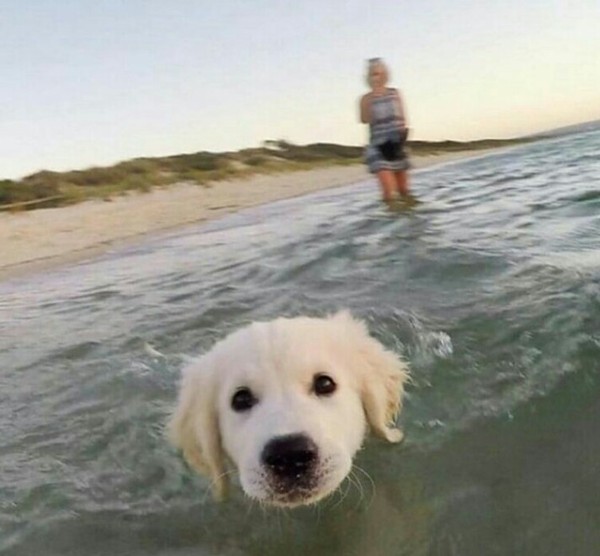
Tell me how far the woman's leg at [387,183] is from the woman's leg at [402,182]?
6 cm

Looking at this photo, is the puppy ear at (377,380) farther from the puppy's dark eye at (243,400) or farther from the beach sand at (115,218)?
the beach sand at (115,218)

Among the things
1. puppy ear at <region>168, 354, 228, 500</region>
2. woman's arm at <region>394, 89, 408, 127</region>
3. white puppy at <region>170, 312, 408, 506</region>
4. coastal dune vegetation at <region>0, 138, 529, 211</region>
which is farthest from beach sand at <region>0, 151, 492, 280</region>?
white puppy at <region>170, 312, 408, 506</region>

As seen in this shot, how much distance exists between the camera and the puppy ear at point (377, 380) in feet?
12.0

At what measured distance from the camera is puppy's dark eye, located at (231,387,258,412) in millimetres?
3232

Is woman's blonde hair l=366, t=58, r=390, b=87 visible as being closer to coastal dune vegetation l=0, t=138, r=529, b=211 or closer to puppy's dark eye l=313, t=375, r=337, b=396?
puppy's dark eye l=313, t=375, r=337, b=396

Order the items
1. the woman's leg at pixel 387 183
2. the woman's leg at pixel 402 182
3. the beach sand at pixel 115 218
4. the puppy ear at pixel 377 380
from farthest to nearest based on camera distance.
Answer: the beach sand at pixel 115 218
the woman's leg at pixel 402 182
the woman's leg at pixel 387 183
the puppy ear at pixel 377 380

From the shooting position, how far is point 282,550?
3.30m

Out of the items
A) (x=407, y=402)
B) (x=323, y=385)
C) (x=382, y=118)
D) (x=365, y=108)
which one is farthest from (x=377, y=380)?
(x=365, y=108)

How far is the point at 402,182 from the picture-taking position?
465 inches

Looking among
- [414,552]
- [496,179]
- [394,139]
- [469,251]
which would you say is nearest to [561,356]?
[414,552]

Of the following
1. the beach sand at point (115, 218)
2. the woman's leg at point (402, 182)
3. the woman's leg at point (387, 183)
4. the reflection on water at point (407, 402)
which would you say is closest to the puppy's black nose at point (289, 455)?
the reflection on water at point (407, 402)

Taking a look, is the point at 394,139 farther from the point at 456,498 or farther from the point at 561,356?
the point at 456,498

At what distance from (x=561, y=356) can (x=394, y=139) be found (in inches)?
262

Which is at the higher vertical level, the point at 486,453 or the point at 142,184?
the point at 486,453
